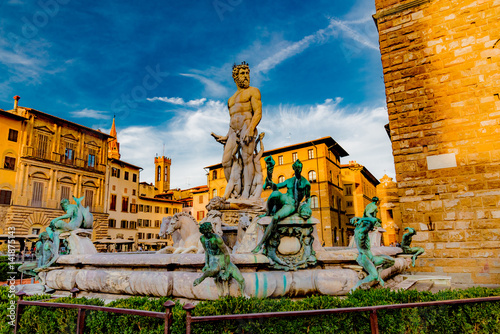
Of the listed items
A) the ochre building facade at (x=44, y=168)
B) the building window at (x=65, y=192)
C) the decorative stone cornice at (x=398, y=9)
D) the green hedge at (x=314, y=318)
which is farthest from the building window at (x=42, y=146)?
the green hedge at (x=314, y=318)

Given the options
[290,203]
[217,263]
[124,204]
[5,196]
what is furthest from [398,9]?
[124,204]

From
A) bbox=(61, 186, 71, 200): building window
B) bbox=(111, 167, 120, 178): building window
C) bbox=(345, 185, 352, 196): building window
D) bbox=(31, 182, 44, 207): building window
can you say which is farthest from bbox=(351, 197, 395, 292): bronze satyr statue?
bbox=(345, 185, 352, 196): building window

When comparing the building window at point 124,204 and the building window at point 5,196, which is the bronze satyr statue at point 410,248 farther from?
the building window at point 124,204

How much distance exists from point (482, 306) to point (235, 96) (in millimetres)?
6927

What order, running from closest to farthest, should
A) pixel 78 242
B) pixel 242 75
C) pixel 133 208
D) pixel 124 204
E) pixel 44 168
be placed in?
pixel 78 242 → pixel 242 75 → pixel 44 168 → pixel 124 204 → pixel 133 208

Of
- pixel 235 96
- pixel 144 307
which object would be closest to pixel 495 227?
pixel 235 96

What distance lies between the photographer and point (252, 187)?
8.34 metres

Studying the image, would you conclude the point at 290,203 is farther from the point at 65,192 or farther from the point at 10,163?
the point at 65,192

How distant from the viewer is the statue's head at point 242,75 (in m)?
8.67

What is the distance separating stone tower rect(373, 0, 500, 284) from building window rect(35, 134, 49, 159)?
1419 inches

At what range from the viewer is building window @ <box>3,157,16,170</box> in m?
31.5

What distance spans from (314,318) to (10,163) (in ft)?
123

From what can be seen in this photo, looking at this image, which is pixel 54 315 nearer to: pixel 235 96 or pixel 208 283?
pixel 208 283

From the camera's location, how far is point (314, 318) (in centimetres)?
324
